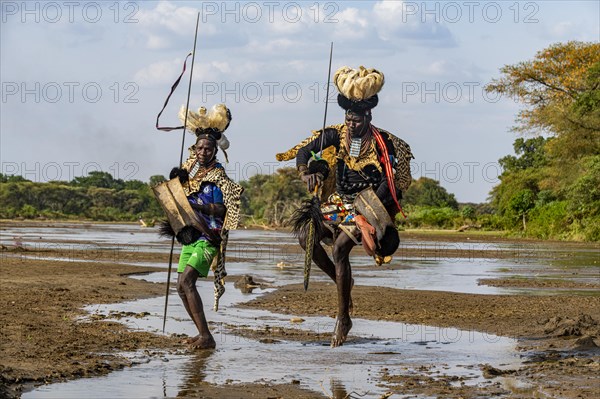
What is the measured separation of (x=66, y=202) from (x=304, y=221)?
84.6 metres

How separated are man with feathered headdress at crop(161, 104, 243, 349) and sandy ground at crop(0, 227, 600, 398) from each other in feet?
1.80

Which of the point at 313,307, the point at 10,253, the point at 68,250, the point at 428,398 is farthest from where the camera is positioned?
the point at 68,250

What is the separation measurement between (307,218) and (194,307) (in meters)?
1.35

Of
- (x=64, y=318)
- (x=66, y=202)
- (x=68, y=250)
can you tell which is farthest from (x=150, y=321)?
(x=66, y=202)

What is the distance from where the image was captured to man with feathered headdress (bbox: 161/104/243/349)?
30.9 feet

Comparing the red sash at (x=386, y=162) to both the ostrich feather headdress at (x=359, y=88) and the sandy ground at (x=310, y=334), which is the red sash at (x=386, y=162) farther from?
the sandy ground at (x=310, y=334)

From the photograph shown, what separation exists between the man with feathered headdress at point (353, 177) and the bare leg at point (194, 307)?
43.1 inches

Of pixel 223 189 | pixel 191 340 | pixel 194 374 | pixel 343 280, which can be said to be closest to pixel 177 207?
pixel 223 189

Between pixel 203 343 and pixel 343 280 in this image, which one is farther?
pixel 343 280

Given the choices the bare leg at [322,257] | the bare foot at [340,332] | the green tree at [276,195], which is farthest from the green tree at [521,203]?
the bare foot at [340,332]

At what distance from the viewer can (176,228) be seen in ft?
31.0

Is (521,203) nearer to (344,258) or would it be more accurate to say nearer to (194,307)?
(344,258)

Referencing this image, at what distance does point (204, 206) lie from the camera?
950 centimetres

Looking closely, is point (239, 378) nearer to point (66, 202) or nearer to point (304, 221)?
point (304, 221)
